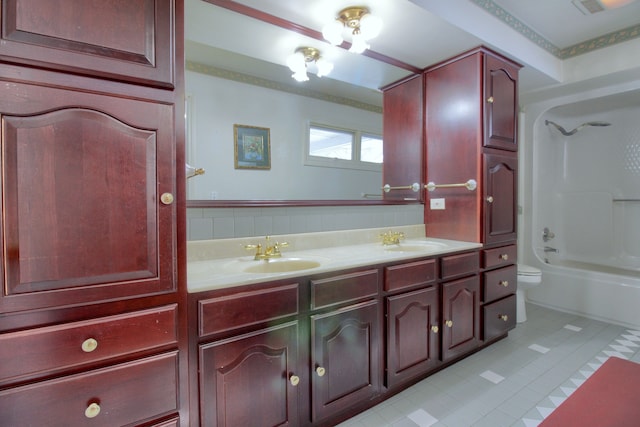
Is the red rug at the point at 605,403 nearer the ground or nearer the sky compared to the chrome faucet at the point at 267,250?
nearer the ground

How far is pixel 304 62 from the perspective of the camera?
73.8 inches

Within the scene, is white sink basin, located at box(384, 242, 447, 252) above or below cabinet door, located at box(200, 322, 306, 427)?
above

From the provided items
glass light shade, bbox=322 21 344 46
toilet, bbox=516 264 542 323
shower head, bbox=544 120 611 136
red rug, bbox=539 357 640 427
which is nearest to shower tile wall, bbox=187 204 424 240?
glass light shade, bbox=322 21 344 46

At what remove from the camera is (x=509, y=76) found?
220 centimetres

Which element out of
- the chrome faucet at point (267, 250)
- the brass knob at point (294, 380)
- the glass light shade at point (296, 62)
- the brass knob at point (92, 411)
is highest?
the glass light shade at point (296, 62)

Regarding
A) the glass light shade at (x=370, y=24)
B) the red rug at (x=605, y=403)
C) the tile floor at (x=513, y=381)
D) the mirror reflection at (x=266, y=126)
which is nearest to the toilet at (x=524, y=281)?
the tile floor at (x=513, y=381)

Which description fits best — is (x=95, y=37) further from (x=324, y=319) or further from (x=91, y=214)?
(x=324, y=319)

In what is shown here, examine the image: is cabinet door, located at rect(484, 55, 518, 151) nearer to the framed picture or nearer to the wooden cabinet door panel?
the framed picture

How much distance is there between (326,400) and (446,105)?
203cm

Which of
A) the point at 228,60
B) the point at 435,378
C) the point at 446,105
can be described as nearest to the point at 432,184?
the point at 446,105

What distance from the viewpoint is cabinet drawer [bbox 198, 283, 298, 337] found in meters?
1.07

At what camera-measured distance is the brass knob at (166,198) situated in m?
0.98

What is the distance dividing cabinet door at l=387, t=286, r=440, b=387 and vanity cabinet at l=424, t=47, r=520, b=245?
0.71 metres

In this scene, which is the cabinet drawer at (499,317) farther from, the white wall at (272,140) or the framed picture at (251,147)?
the framed picture at (251,147)
